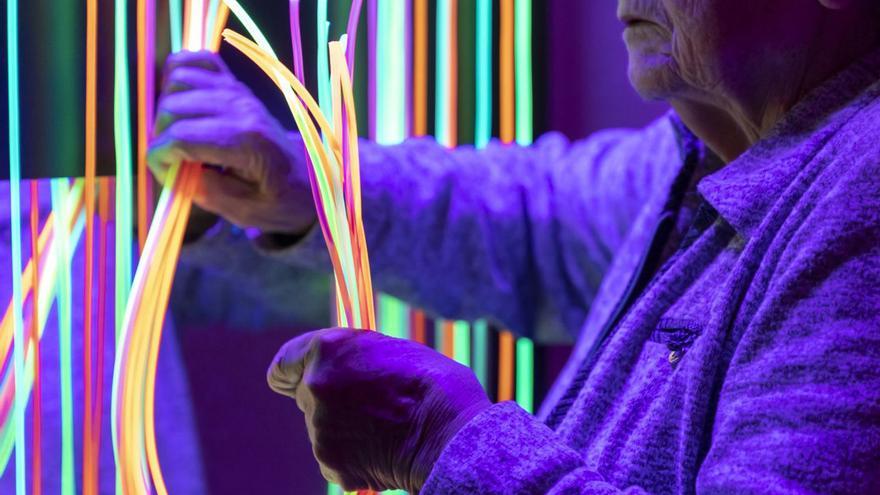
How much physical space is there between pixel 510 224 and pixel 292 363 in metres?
0.67

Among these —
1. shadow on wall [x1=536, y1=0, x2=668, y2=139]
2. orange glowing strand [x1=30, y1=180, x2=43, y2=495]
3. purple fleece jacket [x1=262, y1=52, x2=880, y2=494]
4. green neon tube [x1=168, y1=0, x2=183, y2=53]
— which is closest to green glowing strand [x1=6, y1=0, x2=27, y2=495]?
orange glowing strand [x1=30, y1=180, x2=43, y2=495]

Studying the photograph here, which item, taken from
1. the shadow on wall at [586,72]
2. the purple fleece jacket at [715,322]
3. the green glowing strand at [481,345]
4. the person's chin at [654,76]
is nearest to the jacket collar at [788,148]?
the purple fleece jacket at [715,322]

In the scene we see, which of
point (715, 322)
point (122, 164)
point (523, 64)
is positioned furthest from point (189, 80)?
point (715, 322)

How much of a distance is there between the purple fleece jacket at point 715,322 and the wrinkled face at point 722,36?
6 centimetres

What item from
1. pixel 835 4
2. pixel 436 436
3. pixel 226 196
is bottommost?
pixel 436 436

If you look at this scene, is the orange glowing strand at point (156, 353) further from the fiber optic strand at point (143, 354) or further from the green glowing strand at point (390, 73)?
the green glowing strand at point (390, 73)

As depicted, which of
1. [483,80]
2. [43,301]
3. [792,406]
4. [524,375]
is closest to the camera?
[792,406]

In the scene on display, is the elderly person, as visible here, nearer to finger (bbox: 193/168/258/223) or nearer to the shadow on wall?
finger (bbox: 193/168/258/223)

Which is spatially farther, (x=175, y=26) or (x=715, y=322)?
(x=175, y=26)

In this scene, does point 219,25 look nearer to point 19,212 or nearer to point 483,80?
point 19,212

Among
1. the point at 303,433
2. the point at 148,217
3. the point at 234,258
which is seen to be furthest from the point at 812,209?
the point at 303,433

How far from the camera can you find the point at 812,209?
855 millimetres

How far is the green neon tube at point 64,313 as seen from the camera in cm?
98

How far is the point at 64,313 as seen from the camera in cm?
99
